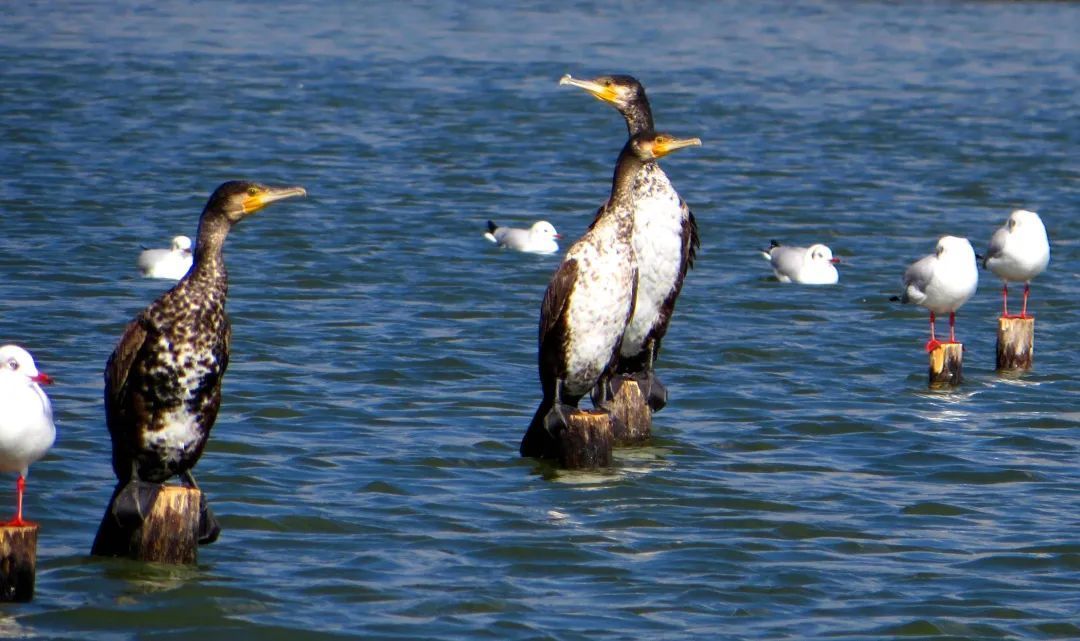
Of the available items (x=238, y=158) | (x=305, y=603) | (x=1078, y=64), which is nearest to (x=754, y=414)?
(x=305, y=603)

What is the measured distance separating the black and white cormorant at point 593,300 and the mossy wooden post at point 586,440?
0.05 meters

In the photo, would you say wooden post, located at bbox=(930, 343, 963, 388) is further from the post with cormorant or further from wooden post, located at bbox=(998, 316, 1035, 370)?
the post with cormorant

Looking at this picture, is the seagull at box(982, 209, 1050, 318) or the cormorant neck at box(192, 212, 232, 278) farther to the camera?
the seagull at box(982, 209, 1050, 318)

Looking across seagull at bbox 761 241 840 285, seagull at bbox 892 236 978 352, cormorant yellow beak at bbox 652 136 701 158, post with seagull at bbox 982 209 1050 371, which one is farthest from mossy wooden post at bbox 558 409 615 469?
seagull at bbox 761 241 840 285

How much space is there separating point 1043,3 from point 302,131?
19.4 meters

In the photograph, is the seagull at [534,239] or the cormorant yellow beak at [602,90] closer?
the cormorant yellow beak at [602,90]

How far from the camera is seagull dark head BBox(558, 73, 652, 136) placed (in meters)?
10.8

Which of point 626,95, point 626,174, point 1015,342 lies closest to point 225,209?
point 626,174

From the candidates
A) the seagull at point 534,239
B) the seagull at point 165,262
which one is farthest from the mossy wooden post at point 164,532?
the seagull at point 534,239

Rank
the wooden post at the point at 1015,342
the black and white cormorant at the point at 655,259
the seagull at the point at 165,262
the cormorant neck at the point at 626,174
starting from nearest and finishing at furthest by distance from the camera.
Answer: the cormorant neck at the point at 626,174 → the black and white cormorant at the point at 655,259 → the wooden post at the point at 1015,342 → the seagull at the point at 165,262

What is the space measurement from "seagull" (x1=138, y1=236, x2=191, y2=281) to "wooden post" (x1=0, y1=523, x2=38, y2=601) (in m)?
7.94

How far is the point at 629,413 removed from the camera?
10.3 meters

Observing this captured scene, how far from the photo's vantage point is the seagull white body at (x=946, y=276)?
41.5ft

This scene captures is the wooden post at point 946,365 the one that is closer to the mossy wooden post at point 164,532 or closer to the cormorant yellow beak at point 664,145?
the cormorant yellow beak at point 664,145
